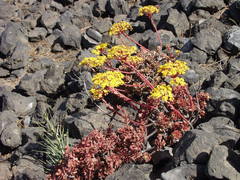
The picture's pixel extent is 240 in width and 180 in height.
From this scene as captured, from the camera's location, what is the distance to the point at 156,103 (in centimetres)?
468

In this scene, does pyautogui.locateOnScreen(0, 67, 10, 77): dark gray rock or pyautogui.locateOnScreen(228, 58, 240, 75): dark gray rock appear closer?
pyautogui.locateOnScreen(228, 58, 240, 75): dark gray rock

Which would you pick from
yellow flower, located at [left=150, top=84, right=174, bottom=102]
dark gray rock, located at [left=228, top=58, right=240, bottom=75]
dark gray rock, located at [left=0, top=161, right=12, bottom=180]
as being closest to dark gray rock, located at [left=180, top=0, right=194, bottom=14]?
dark gray rock, located at [left=228, top=58, right=240, bottom=75]

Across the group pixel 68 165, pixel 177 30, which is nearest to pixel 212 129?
pixel 68 165

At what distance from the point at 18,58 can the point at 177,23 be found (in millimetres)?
4072

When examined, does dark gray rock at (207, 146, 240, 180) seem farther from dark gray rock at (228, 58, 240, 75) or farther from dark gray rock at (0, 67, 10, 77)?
dark gray rock at (0, 67, 10, 77)

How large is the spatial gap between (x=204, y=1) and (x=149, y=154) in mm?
4502

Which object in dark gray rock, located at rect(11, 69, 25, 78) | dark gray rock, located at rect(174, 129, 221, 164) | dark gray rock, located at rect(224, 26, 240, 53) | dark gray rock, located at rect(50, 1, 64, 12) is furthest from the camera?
dark gray rock, located at rect(50, 1, 64, 12)

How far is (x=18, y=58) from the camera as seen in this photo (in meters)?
8.44

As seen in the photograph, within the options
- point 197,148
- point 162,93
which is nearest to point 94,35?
point 162,93

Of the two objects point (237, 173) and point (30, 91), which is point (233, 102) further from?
point (30, 91)

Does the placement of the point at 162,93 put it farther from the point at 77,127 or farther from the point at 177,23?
the point at 177,23

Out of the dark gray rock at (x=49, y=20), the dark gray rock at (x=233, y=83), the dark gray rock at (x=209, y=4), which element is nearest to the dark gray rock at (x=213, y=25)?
the dark gray rock at (x=209, y=4)

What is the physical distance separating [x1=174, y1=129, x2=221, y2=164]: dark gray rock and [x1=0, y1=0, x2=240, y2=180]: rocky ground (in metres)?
0.01

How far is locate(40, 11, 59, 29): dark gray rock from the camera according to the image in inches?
379
